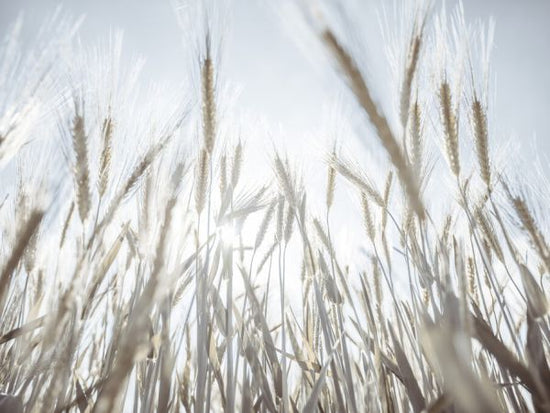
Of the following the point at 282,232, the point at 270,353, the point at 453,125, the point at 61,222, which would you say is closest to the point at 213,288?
the point at 270,353

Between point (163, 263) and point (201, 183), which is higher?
point (201, 183)

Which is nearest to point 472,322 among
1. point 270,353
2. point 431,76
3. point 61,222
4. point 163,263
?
point 163,263

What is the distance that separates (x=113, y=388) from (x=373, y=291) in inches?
83.6

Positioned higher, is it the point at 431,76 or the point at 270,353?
the point at 431,76

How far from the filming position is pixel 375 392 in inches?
57.7

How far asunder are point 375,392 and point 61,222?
5.12 feet

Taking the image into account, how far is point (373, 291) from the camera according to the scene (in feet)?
8.01

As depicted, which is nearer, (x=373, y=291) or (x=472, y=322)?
(x=472, y=322)

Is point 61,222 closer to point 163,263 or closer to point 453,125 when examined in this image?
point 163,263

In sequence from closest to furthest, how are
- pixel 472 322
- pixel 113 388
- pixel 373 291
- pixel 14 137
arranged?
pixel 113 388 → pixel 472 322 → pixel 14 137 → pixel 373 291

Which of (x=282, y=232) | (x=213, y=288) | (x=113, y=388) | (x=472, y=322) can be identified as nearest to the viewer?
(x=113, y=388)

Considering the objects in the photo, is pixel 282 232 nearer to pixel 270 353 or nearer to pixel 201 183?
pixel 201 183

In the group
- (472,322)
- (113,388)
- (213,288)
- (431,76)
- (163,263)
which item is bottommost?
(113,388)

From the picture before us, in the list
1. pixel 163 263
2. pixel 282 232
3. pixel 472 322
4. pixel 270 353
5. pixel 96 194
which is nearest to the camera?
pixel 163 263
